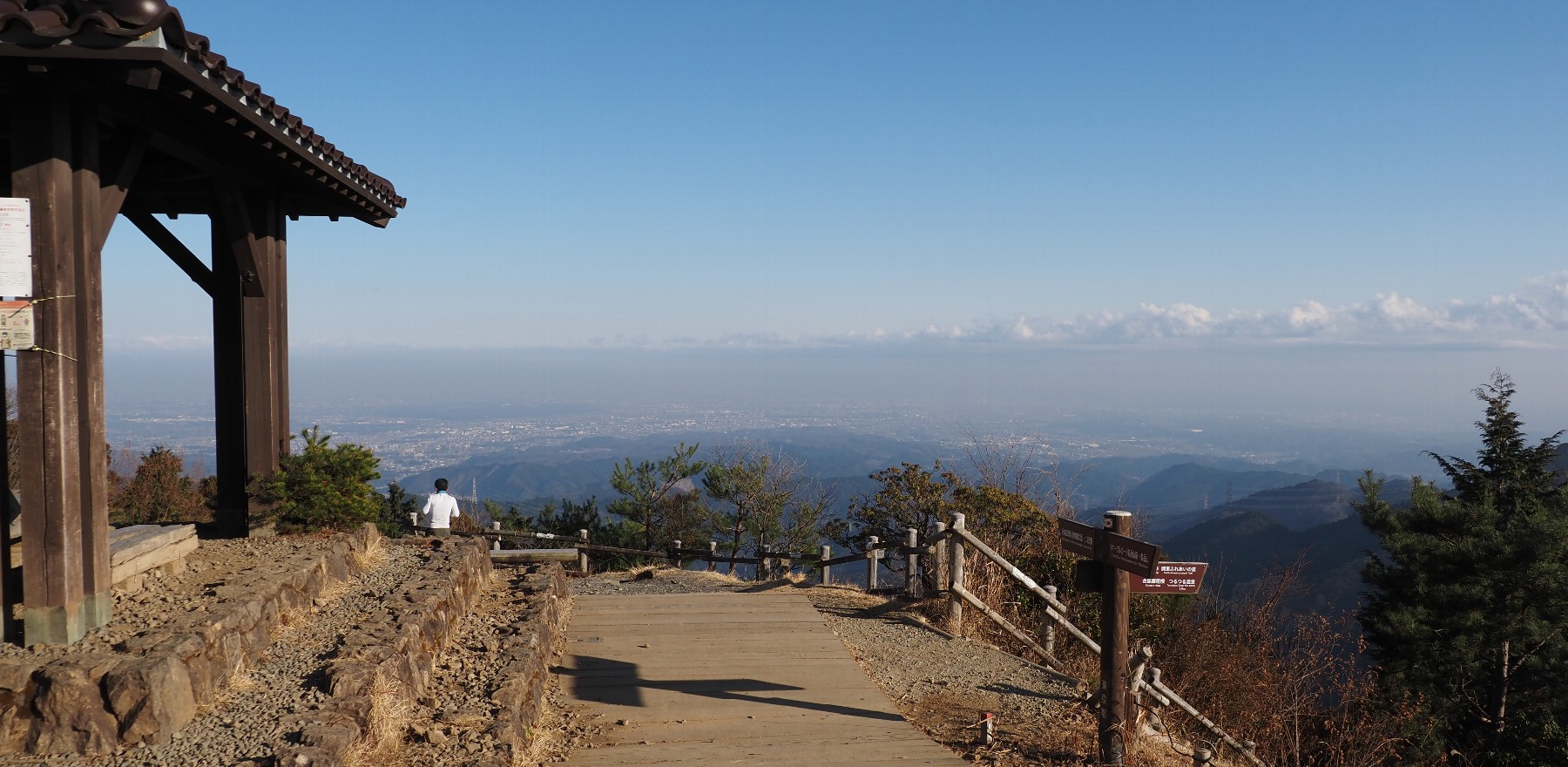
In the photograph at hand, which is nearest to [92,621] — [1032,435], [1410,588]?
[1032,435]

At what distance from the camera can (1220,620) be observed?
13.9 metres

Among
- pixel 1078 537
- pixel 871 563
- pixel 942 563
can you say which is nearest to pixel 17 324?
pixel 1078 537

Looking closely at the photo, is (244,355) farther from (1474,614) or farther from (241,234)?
(1474,614)

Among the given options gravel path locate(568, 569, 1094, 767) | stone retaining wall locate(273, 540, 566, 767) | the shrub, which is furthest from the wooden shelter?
gravel path locate(568, 569, 1094, 767)

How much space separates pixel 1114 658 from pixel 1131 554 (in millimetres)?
700

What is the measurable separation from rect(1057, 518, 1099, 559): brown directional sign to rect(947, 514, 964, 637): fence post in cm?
263

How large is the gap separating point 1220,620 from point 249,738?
13180 mm

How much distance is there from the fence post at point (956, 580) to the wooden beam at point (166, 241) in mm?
7505

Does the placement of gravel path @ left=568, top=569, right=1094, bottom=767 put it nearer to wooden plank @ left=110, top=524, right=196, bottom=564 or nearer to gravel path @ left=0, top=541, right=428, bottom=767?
gravel path @ left=0, top=541, right=428, bottom=767

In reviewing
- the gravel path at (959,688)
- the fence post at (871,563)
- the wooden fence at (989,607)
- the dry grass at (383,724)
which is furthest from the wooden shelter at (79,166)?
the fence post at (871,563)

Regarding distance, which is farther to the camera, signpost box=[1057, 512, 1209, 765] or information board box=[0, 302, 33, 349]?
signpost box=[1057, 512, 1209, 765]

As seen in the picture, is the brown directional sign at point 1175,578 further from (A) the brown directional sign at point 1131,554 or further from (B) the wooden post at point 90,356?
(B) the wooden post at point 90,356

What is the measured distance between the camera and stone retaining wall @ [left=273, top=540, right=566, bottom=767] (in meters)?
4.27

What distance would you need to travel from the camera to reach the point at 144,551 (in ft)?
20.7
